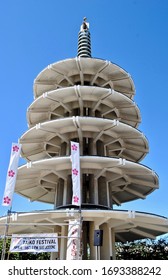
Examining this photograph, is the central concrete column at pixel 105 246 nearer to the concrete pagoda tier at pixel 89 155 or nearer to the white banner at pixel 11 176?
the concrete pagoda tier at pixel 89 155

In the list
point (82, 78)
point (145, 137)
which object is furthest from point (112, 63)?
point (145, 137)

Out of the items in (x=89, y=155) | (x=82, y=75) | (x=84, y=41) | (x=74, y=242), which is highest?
(x=84, y=41)

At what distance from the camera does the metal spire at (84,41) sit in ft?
128

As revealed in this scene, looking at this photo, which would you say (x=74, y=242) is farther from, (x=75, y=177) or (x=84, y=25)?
(x=84, y=25)

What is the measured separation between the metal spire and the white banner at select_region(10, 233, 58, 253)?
85.2ft

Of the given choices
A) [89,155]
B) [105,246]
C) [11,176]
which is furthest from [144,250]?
[11,176]

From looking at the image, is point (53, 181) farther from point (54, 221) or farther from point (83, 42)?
point (83, 42)

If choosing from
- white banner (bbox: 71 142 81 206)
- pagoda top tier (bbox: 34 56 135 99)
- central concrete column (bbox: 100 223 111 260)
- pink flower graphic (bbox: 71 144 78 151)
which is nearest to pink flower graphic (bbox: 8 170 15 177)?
white banner (bbox: 71 142 81 206)

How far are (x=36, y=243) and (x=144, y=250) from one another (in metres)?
28.0

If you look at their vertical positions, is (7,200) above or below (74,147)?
below

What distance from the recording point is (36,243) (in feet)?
59.2

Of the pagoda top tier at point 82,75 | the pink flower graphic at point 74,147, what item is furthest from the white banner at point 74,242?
the pagoda top tier at point 82,75
